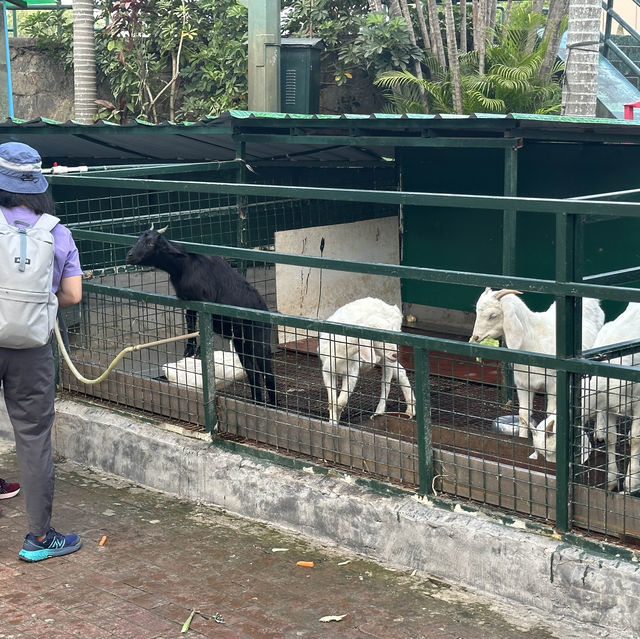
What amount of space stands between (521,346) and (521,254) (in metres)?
4.08

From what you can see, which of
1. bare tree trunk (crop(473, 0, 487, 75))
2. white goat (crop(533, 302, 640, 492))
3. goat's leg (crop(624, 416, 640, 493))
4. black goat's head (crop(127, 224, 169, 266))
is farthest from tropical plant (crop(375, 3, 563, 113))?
goat's leg (crop(624, 416, 640, 493))

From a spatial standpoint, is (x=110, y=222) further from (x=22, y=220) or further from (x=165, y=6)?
(x=165, y=6)

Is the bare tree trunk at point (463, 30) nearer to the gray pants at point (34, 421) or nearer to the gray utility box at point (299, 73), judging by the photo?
the gray utility box at point (299, 73)

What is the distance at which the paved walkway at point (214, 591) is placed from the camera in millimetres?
4684

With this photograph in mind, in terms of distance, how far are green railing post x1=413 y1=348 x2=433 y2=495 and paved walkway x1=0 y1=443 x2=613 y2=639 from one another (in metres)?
0.53

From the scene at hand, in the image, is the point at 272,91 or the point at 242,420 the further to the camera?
the point at 272,91

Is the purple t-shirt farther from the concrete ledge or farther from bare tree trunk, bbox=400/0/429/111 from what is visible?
bare tree trunk, bbox=400/0/429/111

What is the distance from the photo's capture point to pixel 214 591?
16.8ft

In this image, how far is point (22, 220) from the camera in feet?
17.5

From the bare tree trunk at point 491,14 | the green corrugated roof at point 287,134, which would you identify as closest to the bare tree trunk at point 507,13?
the bare tree trunk at point 491,14

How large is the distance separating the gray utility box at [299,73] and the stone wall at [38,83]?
566 centimetres

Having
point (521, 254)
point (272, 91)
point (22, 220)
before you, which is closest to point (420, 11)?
point (272, 91)

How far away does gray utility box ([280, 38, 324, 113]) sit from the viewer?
14617 millimetres

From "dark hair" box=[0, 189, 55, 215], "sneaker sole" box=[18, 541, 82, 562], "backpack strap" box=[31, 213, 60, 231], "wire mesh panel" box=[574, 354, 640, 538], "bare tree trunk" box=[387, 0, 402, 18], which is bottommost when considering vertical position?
"sneaker sole" box=[18, 541, 82, 562]
